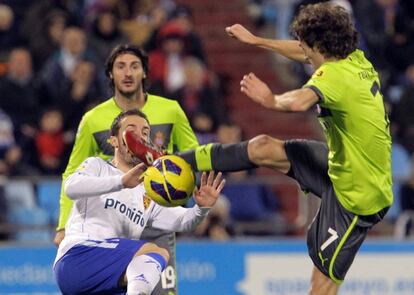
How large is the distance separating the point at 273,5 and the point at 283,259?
19.6ft

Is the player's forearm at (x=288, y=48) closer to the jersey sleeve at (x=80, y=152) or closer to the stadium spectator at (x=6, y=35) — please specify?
the jersey sleeve at (x=80, y=152)

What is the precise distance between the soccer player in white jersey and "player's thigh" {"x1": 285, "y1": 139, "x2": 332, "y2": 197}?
Answer: 0.88 metres

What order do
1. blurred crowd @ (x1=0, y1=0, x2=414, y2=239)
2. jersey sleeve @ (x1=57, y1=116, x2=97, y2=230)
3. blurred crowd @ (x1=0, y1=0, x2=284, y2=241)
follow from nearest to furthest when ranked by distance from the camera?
jersey sleeve @ (x1=57, y1=116, x2=97, y2=230) < blurred crowd @ (x1=0, y1=0, x2=284, y2=241) < blurred crowd @ (x1=0, y1=0, x2=414, y2=239)

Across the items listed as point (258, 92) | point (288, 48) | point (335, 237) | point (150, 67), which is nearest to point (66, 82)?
point (150, 67)

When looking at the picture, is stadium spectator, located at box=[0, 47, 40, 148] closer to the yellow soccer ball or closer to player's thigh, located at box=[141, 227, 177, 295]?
player's thigh, located at box=[141, 227, 177, 295]

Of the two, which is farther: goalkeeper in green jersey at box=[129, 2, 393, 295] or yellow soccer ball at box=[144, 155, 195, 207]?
goalkeeper in green jersey at box=[129, 2, 393, 295]

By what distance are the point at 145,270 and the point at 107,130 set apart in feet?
5.94

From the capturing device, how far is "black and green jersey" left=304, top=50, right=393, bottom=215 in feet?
31.8

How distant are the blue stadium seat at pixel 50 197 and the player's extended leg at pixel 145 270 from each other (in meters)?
4.47

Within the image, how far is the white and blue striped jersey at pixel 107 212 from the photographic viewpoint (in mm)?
9398

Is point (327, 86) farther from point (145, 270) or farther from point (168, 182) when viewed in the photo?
point (145, 270)

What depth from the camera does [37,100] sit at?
52.1ft

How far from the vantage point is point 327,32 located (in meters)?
9.77

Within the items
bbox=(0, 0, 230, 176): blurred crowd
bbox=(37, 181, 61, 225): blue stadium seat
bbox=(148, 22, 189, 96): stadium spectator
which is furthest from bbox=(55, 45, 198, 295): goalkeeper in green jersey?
bbox=(148, 22, 189, 96): stadium spectator
